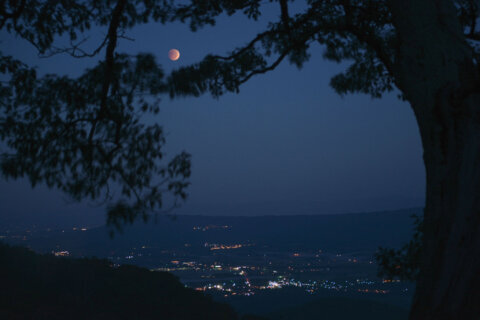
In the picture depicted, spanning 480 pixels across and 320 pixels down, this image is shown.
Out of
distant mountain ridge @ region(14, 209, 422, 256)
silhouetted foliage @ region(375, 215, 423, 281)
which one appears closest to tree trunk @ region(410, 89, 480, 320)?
silhouetted foliage @ region(375, 215, 423, 281)

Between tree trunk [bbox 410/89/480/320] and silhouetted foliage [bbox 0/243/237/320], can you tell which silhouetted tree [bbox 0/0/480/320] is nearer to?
tree trunk [bbox 410/89/480/320]

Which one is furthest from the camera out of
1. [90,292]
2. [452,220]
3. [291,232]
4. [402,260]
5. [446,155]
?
[291,232]

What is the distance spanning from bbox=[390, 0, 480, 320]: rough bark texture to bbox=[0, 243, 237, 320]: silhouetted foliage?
7.83 meters

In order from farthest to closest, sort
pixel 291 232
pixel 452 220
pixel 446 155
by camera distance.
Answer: pixel 291 232 < pixel 446 155 < pixel 452 220

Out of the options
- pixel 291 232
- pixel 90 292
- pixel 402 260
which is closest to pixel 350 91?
pixel 402 260

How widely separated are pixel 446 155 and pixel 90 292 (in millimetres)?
10320

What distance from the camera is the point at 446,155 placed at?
10.2 ft

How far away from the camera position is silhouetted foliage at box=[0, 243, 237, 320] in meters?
8.62

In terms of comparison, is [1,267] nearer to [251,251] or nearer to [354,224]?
[251,251]

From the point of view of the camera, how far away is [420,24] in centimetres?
368

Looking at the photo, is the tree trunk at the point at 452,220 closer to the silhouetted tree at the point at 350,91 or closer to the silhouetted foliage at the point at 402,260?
the silhouetted tree at the point at 350,91

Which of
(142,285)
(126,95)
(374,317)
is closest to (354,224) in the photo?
(374,317)

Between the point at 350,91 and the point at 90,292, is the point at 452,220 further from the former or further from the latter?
the point at 90,292

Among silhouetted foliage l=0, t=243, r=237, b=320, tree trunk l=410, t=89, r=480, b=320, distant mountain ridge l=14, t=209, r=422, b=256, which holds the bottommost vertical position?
distant mountain ridge l=14, t=209, r=422, b=256
